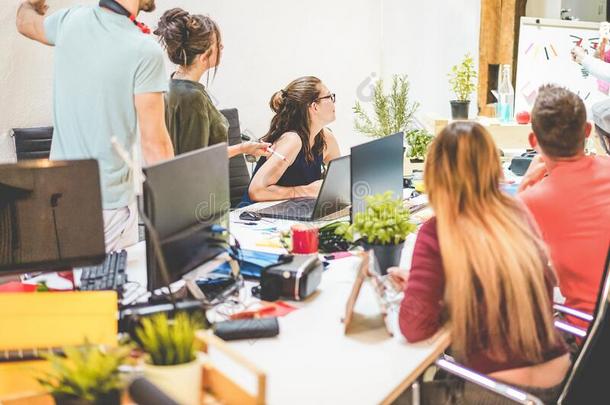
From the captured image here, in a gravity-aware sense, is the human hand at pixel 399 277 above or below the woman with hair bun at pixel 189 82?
below

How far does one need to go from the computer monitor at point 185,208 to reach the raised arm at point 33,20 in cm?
120

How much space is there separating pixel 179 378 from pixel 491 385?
770 millimetres

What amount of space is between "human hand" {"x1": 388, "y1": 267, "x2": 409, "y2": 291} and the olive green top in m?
1.42

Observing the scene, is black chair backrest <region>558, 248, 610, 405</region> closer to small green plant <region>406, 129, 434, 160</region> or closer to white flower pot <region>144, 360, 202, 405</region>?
white flower pot <region>144, 360, 202, 405</region>

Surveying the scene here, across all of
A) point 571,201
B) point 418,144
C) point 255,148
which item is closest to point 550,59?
point 418,144

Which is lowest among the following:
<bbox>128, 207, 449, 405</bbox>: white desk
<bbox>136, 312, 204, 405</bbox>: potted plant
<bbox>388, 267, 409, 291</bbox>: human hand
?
<bbox>128, 207, 449, 405</bbox>: white desk

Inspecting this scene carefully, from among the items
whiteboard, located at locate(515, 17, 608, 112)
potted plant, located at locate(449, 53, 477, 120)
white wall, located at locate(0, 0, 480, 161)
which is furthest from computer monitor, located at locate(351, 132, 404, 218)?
whiteboard, located at locate(515, 17, 608, 112)

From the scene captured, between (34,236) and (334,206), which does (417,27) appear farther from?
(34,236)

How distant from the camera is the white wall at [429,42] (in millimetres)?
5609

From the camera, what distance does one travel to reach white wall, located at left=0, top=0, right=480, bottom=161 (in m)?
4.96

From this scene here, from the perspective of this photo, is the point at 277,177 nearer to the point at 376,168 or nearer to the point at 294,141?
the point at 294,141

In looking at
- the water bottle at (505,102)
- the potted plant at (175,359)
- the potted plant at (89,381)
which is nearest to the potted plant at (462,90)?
the water bottle at (505,102)

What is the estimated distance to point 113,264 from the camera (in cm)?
222

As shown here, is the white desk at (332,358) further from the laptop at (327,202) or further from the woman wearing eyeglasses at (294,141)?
the woman wearing eyeglasses at (294,141)
